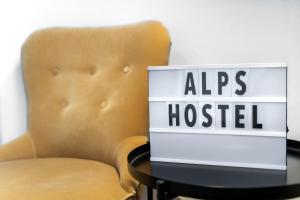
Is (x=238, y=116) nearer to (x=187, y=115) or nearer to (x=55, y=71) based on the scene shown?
(x=187, y=115)

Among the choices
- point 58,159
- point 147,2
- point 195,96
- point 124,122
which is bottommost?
point 58,159

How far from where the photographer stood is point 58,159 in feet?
4.38

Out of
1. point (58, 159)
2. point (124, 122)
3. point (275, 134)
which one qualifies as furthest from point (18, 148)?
point (275, 134)

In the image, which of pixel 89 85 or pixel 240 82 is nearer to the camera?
pixel 240 82

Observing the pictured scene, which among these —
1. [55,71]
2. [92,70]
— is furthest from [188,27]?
[55,71]

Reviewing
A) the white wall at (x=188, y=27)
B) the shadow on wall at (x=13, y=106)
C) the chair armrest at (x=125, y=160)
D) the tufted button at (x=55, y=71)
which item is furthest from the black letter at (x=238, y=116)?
the shadow on wall at (x=13, y=106)

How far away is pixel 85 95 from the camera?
4.56ft

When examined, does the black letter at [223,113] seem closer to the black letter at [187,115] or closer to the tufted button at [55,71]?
the black letter at [187,115]

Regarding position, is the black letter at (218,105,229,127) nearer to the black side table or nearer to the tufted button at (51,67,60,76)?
the black side table

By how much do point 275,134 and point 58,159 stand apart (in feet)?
2.76

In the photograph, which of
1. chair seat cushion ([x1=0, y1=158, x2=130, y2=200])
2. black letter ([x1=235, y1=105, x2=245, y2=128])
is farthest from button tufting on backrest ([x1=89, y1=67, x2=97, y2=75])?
black letter ([x1=235, y1=105, x2=245, y2=128])

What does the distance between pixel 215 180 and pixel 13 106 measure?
116cm

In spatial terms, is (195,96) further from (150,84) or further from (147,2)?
(147,2)

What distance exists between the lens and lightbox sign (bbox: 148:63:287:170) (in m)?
0.82
